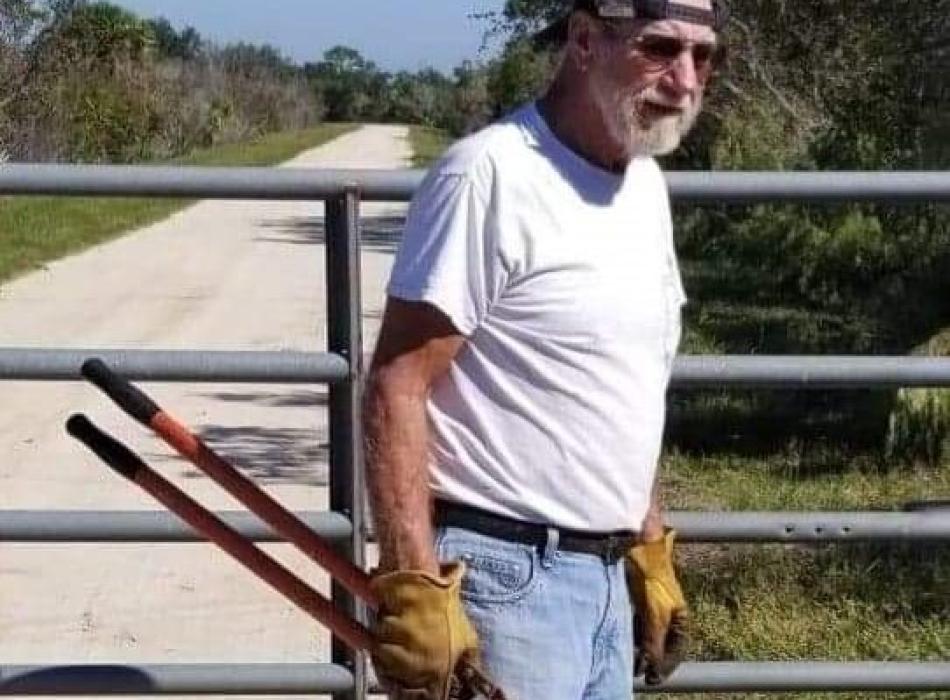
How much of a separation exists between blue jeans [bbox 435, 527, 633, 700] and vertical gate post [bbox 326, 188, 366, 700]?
3.57 ft

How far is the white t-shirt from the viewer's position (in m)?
2.83

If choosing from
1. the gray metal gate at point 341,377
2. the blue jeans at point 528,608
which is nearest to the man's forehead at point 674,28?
the blue jeans at point 528,608

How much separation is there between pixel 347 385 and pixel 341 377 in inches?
1.3

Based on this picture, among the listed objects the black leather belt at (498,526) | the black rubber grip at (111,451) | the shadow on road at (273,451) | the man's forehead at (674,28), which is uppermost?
the man's forehead at (674,28)

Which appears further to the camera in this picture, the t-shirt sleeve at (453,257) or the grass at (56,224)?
the grass at (56,224)

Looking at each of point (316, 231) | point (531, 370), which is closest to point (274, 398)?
point (531, 370)

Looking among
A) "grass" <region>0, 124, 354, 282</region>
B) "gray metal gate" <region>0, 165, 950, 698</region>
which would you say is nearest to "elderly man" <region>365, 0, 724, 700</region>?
"gray metal gate" <region>0, 165, 950, 698</region>

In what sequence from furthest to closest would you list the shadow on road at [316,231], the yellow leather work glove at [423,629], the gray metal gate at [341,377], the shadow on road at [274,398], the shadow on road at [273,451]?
the shadow on road at [316,231] < the shadow on road at [274,398] < the shadow on road at [273,451] < the gray metal gate at [341,377] < the yellow leather work glove at [423,629]

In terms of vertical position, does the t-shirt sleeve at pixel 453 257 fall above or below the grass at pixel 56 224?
above

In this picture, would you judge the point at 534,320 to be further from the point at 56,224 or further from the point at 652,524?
the point at 56,224

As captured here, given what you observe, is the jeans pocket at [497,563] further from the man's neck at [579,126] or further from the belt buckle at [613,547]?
the man's neck at [579,126]

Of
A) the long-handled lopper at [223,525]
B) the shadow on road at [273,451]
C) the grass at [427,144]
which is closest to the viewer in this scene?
the long-handled lopper at [223,525]

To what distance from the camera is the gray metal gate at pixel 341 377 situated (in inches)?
155

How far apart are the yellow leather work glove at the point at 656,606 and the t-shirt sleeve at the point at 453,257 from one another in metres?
0.57
